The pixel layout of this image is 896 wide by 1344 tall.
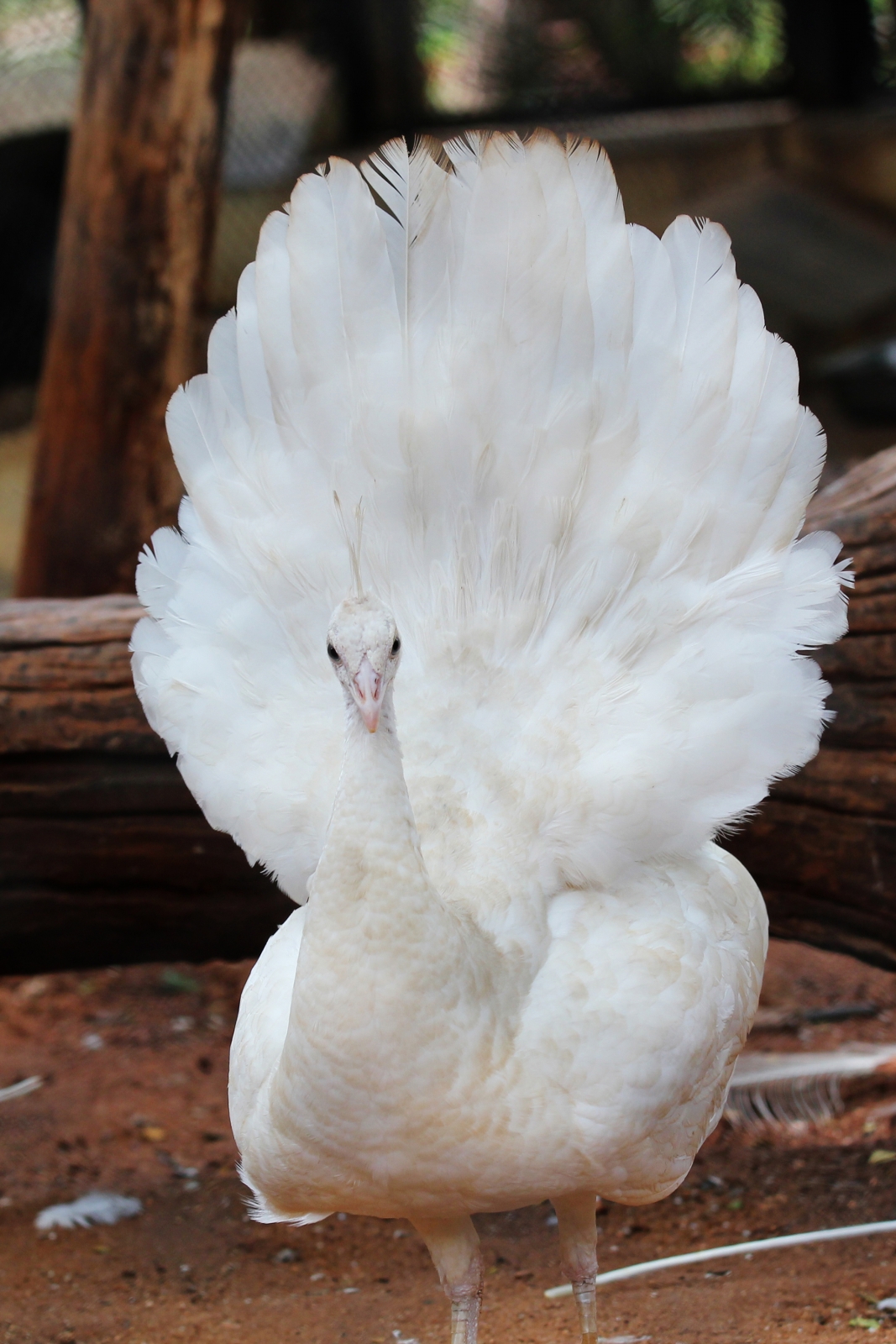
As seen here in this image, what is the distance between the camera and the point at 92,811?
375 cm

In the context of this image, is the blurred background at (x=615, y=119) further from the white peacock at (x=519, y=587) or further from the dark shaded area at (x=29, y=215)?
the white peacock at (x=519, y=587)

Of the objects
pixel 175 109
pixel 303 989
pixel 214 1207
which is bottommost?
pixel 214 1207

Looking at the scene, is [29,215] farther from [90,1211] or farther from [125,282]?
[90,1211]

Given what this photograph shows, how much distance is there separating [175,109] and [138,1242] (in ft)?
12.6

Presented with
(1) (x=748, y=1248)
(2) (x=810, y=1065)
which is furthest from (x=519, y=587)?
(2) (x=810, y=1065)

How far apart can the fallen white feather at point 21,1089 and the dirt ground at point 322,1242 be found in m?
0.03

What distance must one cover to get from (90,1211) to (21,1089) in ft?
2.50

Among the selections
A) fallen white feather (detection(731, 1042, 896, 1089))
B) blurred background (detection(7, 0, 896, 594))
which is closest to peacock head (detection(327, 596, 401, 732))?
fallen white feather (detection(731, 1042, 896, 1089))

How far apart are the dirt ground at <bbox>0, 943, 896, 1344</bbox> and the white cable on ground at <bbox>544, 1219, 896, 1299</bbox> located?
2 cm

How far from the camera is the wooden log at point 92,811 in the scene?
146 inches

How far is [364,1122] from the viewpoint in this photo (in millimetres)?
2186

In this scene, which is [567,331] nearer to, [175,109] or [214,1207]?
[214,1207]

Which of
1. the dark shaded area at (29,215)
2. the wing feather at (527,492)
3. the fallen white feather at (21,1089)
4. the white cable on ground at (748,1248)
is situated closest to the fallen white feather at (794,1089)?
the white cable on ground at (748,1248)

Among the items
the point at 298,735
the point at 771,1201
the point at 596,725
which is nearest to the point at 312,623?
the point at 298,735
